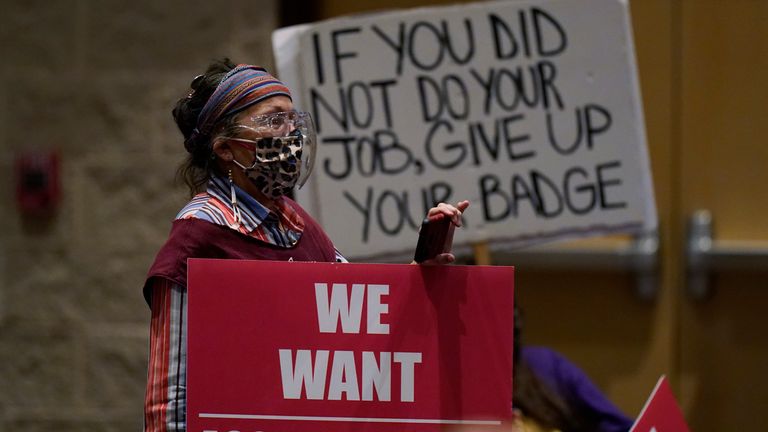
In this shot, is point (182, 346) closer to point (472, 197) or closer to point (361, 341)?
point (361, 341)

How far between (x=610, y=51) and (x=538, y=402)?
1.10 metres

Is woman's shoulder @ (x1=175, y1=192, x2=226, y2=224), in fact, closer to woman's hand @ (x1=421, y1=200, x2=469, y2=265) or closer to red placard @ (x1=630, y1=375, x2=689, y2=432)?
woman's hand @ (x1=421, y1=200, x2=469, y2=265)

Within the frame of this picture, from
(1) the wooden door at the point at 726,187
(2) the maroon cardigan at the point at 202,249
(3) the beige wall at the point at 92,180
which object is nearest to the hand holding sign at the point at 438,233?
(2) the maroon cardigan at the point at 202,249

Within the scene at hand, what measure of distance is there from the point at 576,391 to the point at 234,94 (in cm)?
175

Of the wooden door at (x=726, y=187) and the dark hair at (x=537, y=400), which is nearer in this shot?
the dark hair at (x=537, y=400)

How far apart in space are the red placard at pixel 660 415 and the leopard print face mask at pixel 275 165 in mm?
918

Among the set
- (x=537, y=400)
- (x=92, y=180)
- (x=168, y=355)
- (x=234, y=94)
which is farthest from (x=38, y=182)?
(x=168, y=355)

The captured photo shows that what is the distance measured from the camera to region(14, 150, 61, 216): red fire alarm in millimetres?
4938

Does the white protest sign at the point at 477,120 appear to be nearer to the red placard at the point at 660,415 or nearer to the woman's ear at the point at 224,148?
the red placard at the point at 660,415

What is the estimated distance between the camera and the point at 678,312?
507cm

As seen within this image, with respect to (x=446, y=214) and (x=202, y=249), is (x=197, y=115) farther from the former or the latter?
(x=446, y=214)

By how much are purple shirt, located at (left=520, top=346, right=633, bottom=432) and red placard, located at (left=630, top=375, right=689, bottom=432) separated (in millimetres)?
816

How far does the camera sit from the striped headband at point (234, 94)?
2.45 metres

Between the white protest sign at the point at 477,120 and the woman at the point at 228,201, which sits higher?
the white protest sign at the point at 477,120
